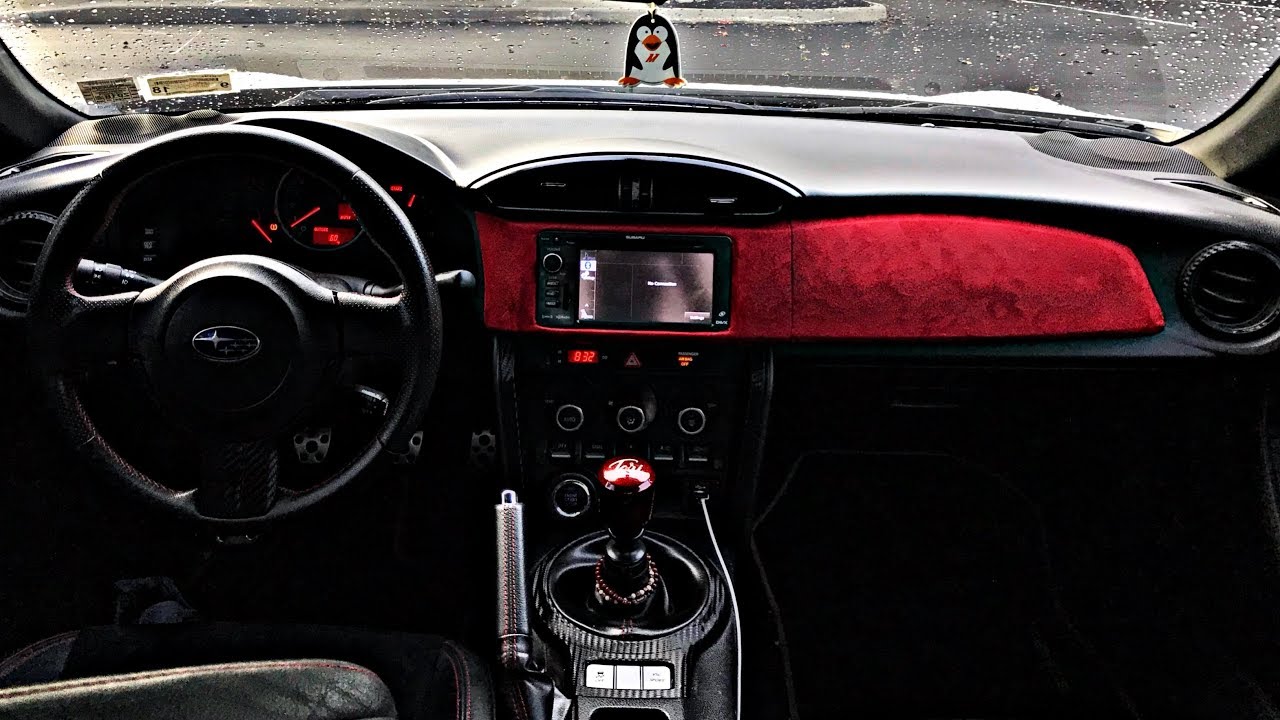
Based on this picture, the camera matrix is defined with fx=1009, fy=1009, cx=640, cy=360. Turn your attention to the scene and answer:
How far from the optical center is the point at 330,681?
4.78 feet

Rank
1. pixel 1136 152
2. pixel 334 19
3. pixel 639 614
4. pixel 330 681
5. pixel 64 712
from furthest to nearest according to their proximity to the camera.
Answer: pixel 334 19
pixel 1136 152
pixel 639 614
pixel 330 681
pixel 64 712

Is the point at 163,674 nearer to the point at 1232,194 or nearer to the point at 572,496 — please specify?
the point at 572,496

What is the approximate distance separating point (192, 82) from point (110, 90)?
168 mm

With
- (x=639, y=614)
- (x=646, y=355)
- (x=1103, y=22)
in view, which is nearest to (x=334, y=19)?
(x=646, y=355)

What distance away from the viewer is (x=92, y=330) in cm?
154

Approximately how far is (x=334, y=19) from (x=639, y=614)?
1597 mm

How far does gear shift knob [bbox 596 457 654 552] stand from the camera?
67.5 inches

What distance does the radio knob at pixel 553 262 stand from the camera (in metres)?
1.88

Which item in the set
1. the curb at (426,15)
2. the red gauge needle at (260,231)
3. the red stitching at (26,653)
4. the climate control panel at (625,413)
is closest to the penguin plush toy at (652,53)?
the curb at (426,15)

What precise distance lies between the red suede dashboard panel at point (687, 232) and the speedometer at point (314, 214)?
0.77ft

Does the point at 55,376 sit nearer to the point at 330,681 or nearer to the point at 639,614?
the point at 330,681

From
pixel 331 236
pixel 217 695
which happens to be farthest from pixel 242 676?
pixel 331 236

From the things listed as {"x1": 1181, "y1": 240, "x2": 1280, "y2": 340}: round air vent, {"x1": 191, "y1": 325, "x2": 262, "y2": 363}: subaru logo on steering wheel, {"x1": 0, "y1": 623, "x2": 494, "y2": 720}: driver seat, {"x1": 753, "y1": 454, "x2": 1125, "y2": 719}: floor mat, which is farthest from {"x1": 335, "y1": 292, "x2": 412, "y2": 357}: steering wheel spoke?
{"x1": 1181, "y1": 240, "x2": 1280, "y2": 340}: round air vent

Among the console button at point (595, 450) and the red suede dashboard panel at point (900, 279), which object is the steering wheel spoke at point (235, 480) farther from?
the console button at point (595, 450)
